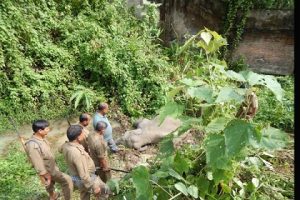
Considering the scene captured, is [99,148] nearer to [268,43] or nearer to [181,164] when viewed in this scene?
[181,164]

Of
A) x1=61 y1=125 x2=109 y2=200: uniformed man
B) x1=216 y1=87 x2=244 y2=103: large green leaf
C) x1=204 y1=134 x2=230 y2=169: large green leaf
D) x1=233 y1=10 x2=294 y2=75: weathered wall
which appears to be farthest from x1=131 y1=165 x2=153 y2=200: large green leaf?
x1=233 y1=10 x2=294 y2=75: weathered wall

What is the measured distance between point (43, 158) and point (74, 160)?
517 mm

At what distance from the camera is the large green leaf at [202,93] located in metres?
2.72

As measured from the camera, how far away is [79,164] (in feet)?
14.3

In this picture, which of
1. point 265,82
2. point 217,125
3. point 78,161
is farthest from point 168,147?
point 78,161

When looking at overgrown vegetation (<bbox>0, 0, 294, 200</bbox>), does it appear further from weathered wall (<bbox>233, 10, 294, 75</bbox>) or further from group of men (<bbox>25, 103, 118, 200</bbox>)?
weathered wall (<bbox>233, 10, 294, 75</bbox>)

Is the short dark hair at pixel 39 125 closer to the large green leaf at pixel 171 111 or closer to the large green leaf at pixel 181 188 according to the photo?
the large green leaf at pixel 171 111

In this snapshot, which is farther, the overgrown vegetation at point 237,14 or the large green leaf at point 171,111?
the overgrown vegetation at point 237,14

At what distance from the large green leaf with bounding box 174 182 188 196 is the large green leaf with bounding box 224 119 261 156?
0.64m

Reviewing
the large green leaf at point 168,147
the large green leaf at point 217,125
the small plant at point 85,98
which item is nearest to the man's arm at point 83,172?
the large green leaf at point 168,147

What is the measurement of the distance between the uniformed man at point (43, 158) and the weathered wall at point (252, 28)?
6.42 m

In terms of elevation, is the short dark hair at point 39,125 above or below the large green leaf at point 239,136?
below
